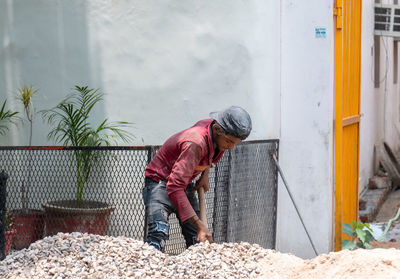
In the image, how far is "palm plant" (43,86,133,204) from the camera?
6910 millimetres

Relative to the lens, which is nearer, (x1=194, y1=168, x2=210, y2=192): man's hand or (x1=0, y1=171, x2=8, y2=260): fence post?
(x1=0, y1=171, x2=8, y2=260): fence post

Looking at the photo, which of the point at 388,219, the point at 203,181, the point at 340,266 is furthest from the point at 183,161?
the point at 388,219

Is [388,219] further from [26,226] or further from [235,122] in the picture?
[235,122]

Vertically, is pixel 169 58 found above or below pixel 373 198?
above

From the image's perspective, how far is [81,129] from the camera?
23.8 ft

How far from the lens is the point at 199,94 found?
24.3ft

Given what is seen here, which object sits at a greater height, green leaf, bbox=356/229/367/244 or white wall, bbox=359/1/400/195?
white wall, bbox=359/1/400/195

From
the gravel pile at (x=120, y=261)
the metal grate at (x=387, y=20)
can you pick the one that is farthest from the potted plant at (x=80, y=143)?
the metal grate at (x=387, y=20)

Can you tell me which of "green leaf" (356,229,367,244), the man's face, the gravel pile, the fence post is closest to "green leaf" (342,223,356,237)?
"green leaf" (356,229,367,244)

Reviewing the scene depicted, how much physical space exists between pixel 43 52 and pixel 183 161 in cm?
353

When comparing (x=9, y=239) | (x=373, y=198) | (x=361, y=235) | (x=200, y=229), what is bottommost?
(x=373, y=198)

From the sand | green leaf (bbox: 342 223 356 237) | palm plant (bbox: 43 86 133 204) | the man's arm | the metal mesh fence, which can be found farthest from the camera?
green leaf (bbox: 342 223 356 237)

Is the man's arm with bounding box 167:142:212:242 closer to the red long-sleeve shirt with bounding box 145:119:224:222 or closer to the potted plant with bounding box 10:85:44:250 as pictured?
the red long-sleeve shirt with bounding box 145:119:224:222

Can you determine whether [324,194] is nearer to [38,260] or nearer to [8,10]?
[38,260]
